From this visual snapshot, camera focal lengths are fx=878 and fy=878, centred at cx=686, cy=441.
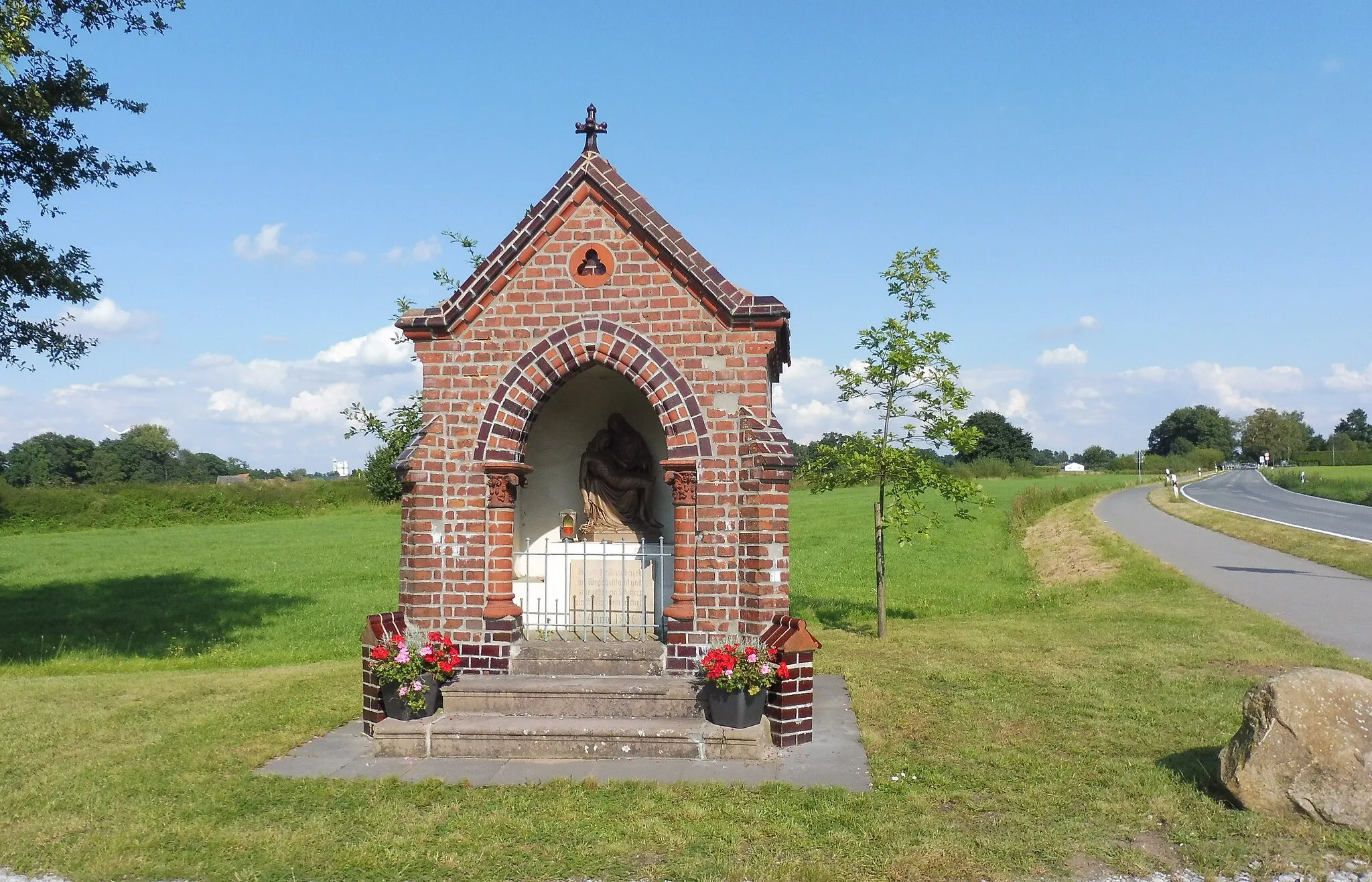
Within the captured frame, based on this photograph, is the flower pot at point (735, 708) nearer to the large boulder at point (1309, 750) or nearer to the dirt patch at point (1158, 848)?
the dirt patch at point (1158, 848)

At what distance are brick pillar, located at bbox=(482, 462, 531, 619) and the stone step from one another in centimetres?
121

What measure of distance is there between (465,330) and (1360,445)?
13493cm

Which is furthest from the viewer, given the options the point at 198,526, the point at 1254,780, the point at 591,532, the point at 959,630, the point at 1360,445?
the point at 1360,445

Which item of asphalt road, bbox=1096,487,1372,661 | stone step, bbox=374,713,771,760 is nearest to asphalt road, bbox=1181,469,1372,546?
asphalt road, bbox=1096,487,1372,661

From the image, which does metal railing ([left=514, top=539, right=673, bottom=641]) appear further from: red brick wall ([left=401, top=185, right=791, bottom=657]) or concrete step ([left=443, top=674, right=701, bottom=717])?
concrete step ([left=443, top=674, right=701, bottom=717])

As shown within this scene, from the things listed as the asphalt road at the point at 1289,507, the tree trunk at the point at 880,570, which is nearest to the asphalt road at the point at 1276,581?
the asphalt road at the point at 1289,507

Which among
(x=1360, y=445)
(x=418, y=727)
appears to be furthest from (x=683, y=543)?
(x=1360, y=445)

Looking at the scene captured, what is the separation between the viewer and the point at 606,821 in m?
5.98

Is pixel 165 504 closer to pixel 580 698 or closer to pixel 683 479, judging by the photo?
pixel 580 698

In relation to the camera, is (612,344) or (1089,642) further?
(1089,642)

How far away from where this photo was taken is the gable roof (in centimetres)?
833

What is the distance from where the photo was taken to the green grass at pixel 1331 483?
46875mm

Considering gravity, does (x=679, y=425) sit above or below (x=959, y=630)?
above

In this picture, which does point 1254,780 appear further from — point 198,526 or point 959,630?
point 198,526
